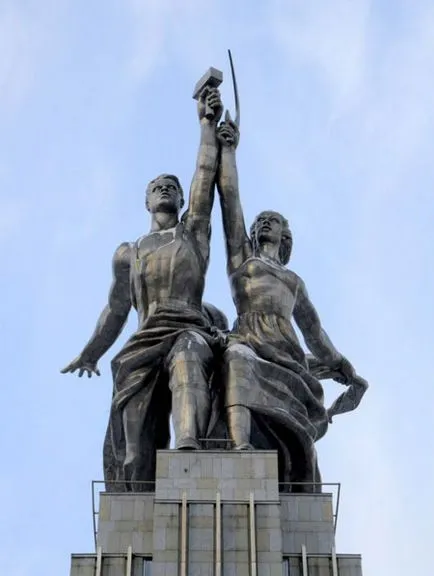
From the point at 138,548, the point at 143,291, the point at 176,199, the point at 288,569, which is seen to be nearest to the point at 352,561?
the point at 288,569

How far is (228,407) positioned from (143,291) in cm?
336

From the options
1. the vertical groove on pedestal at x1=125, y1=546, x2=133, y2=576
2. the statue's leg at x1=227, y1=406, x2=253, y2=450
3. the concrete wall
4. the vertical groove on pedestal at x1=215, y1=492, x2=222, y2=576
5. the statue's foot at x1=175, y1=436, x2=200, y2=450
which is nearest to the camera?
the vertical groove on pedestal at x1=215, y1=492, x2=222, y2=576

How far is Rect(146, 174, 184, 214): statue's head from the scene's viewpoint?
30.3 m

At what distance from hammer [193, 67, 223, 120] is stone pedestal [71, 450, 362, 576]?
8797 millimetres

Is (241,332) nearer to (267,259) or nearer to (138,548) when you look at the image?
(267,259)

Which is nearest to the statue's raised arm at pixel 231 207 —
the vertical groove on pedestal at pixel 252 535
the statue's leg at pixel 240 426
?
the statue's leg at pixel 240 426

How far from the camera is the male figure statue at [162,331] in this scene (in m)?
26.8

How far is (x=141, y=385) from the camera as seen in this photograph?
27.4 m

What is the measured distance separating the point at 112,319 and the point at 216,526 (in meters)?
7.23

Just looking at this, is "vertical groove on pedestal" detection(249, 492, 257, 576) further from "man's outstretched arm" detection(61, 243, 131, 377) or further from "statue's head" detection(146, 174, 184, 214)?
"statue's head" detection(146, 174, 184, 214)

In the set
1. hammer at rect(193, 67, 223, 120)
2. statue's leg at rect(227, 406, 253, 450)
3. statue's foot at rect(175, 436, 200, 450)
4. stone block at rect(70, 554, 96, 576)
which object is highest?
hammer at rect(193, 67, 223, 120)

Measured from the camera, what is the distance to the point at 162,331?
2794 cm

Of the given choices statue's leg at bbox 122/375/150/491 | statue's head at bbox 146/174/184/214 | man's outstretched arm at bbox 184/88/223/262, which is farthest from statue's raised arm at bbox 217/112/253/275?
statue's leg at bbox 122/375/150/491

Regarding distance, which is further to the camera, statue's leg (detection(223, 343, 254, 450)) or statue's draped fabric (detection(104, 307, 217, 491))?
statue's draped fabric (detection(104, 307, 217, 491))
